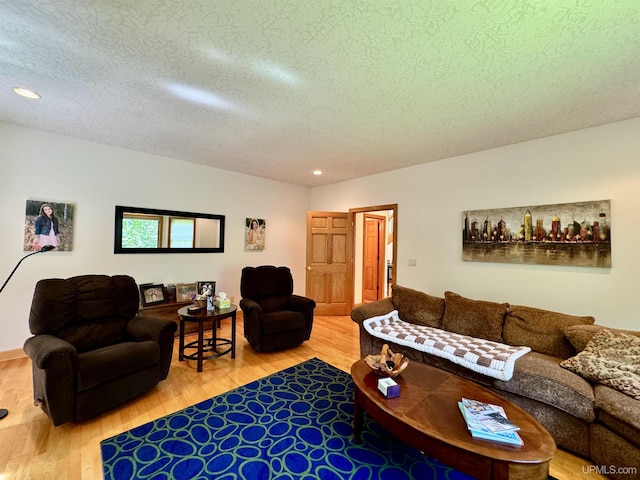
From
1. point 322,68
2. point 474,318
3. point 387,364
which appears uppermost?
point 322,68

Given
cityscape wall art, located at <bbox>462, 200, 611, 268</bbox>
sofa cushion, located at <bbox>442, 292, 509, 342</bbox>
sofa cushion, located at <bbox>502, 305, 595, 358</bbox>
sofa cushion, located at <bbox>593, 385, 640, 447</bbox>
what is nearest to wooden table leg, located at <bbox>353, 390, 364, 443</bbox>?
sofa cushion, located at <bbox>593, 385, 640, 447</bbox>

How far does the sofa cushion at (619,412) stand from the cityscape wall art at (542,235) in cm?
157

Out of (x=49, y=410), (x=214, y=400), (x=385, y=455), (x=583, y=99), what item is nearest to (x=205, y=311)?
(x=214, y=400)

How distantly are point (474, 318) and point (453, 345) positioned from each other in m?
0.57

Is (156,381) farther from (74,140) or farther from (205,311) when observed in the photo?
(74,140)

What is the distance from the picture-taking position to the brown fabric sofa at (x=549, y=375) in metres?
1.62

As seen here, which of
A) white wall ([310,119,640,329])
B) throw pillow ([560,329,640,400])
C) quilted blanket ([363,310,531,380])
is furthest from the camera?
white wall ([310,119,640,329])

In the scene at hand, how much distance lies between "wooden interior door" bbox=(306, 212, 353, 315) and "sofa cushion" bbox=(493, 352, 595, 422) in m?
3.31

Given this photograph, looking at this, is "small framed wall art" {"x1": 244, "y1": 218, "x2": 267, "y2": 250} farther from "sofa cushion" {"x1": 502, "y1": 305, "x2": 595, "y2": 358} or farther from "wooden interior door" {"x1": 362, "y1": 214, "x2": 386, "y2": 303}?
"sofa cushion" {"x1": 502, "y1": 305, "x2": 595, "y2": 358}

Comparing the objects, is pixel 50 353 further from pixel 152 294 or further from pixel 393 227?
pixel 393 227

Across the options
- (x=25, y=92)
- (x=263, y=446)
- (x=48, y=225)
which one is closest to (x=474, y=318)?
(x=263, y=446)

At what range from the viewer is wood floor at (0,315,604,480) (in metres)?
1.67

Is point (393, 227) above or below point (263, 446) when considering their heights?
above

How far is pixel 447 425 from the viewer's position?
146cm
